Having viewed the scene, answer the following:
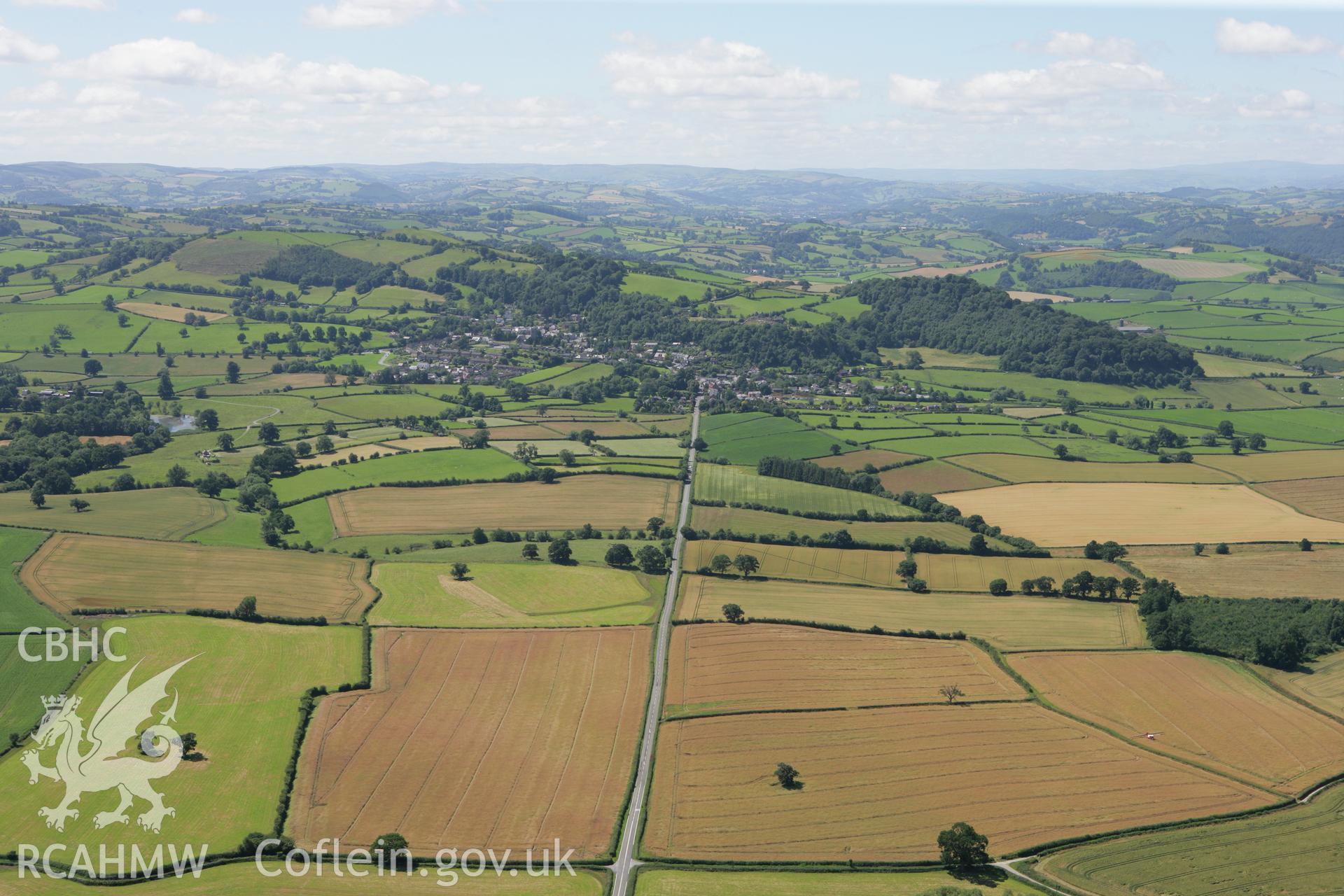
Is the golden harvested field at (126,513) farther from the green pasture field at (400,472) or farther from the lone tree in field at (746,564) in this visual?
the lone tree in field at (746,564)

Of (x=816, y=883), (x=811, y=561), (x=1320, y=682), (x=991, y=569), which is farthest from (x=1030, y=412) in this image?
(x=816, y=883)

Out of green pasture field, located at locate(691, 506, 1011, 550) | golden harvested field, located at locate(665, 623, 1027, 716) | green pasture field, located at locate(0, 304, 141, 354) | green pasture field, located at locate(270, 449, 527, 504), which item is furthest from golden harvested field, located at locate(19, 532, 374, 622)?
green pasture field, located at locate(0, 304, 141, 354)

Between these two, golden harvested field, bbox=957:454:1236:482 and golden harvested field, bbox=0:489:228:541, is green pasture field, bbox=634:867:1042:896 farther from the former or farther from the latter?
golden harvested field, bbox=957:454:1236:482

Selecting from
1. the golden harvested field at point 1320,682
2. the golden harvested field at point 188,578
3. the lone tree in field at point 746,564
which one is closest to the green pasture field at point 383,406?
the golden harvested field at point 188,578

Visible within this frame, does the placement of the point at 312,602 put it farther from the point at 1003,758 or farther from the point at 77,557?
the point at 1003,758

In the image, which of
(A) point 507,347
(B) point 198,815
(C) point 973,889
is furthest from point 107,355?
(C) point 973,889

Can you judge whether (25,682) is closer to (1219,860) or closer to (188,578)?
(188,578)
